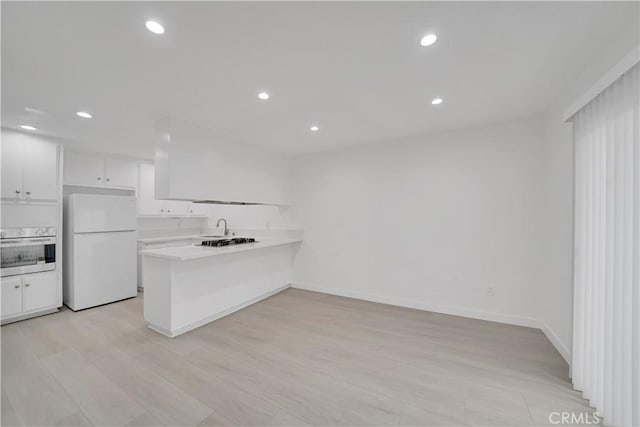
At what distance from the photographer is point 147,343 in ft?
8.45

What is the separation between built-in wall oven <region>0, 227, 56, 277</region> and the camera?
3127mm

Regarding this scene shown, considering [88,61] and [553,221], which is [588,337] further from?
[88,61]

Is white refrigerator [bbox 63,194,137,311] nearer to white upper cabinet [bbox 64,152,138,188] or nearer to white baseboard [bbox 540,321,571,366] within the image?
white upper cabinet [bbox 64,152,138,188]

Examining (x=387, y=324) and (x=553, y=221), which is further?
(x=387, y=324)

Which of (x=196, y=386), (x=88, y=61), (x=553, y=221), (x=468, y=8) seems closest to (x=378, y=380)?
(x=196, y=386)

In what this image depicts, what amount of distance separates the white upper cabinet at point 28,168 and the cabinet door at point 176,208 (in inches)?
73.1

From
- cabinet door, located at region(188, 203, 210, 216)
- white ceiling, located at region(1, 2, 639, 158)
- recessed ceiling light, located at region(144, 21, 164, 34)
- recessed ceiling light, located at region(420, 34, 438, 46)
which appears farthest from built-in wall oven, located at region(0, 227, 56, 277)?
recessed ceiling light, located at region(420, 34, 438, 46)

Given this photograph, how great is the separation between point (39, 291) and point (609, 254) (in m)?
6.13

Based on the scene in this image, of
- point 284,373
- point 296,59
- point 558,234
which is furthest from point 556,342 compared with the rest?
point 296,59

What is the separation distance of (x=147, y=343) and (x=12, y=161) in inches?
122

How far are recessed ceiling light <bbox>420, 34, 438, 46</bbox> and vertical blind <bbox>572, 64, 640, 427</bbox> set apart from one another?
3.84ft

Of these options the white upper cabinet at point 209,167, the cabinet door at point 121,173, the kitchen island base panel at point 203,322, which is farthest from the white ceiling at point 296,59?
the kitchen island base panel at point 203,322

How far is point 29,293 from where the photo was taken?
3.26 m

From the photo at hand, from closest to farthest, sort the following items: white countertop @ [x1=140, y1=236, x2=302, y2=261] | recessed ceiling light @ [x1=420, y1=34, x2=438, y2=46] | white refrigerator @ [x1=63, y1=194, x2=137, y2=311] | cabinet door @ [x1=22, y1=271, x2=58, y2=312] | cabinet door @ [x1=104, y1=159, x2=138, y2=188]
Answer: recessed ceiling light @ [x1=420, y1=34, x2=438, y2=46] → white countertop @ [x1=140, y1=236, x2=302, y2=261] → cabinet door @ [x1=22, y1=271, x2=58, y2=312] → white refrigerator @ [x1=63, y1=194, x2=137, y2=311] → cabinet door @ [x1=104, y1=159, x2=138, y2=188]
